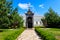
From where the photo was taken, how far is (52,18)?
61031 mm

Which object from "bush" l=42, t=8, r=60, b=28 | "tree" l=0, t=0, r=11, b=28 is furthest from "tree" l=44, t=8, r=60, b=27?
"tree" l=0, t=0, r=11, b=28

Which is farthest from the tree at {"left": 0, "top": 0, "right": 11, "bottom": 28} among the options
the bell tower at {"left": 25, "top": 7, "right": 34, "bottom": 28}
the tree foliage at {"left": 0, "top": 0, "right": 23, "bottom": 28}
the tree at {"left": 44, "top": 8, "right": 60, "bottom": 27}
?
the tree at {"left": 44, "top": 8, "right": 60, "bottom": 27}

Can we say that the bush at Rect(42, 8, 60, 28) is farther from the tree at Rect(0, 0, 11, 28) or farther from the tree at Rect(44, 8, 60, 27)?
the tree at Rect(0, 0, 11, 28)

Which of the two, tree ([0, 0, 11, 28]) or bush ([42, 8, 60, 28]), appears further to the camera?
bush ([42, 8, 60, 28])

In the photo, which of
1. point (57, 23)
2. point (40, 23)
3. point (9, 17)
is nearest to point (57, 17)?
point (57, 23)

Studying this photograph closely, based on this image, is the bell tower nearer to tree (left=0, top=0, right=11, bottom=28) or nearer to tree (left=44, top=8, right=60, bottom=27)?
tree (left=44, top=8, right=60, bottom=27)

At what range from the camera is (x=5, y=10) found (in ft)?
127

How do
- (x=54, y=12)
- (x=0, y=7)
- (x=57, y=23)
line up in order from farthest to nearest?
(x=54, y=12) < (x=57, y=23) < (x=0, y=7)

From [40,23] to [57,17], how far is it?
28.3ft

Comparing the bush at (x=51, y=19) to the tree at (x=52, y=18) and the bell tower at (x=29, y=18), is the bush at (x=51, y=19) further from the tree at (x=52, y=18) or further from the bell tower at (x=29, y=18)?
the bell tower at (x=29, y=18)

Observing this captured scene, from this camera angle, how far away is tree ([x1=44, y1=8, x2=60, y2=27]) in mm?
60344

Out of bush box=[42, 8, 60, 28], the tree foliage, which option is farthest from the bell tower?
the tree foliage

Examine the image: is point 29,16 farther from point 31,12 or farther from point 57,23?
point 57,23

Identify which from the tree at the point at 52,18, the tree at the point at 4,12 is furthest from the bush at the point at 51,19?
the tree at the point at 4,12
